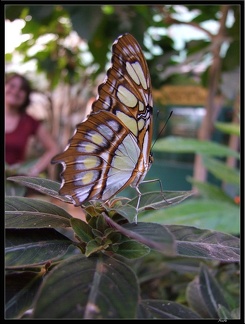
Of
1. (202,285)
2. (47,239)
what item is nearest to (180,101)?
(202,285)

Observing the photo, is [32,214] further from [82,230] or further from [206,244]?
[206,244]

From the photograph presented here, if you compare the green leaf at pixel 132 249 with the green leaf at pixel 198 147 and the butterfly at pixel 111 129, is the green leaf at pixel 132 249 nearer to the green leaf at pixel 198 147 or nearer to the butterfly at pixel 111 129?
the butterfly at pixel 111 129

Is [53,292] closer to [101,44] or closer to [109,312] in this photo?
[109,312]

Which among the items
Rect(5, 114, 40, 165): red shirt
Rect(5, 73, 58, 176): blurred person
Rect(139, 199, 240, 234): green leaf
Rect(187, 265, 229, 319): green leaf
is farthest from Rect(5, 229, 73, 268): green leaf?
Rect(5, 114, 40, 165): red shirt

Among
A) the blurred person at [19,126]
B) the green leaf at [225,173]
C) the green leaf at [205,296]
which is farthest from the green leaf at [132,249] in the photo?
the blurred person at [19,126]

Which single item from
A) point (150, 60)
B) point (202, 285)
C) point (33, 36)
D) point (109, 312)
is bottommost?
point (202, 285)

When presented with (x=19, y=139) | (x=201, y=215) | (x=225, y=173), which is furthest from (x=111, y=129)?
(x=19, y=139)

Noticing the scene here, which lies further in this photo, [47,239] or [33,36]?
[33,36]

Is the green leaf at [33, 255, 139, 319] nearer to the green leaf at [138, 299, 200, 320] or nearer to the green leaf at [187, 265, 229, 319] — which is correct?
the green leaf at [138, 299, 200, 320]
